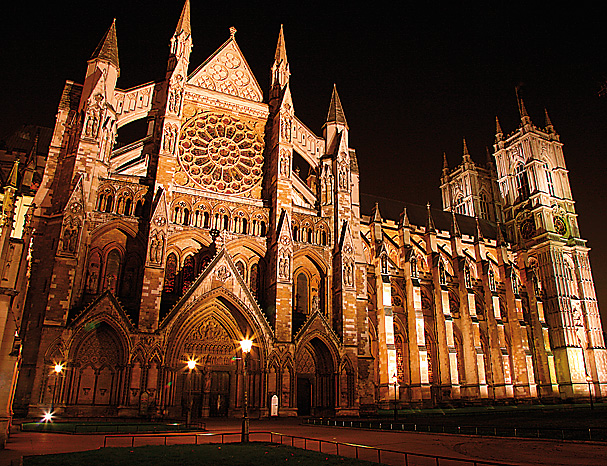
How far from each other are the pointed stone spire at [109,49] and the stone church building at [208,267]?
0.10m

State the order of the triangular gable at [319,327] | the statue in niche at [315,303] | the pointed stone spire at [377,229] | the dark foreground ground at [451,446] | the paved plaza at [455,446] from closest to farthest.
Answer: the dark foreground ground at [451,446], the paved plaza at [455,446], the triangular gable at [319,327], the statue in niche at [315,303], the pointed stone spire at [377,229]

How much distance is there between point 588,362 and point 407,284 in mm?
25881

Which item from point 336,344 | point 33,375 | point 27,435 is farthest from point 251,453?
point 336,344

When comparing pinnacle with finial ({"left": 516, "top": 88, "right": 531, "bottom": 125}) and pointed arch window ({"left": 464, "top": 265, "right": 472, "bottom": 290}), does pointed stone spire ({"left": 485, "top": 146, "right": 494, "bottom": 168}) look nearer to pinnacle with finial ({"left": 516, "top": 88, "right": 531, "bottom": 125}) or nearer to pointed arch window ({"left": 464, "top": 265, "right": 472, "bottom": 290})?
pinnacle with finial ({"left": 516, "top": 88, "right": 531, "bottom": 125})

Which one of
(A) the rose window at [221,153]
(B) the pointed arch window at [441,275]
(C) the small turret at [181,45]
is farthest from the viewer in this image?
(B) the pointed arch window at [441,275]

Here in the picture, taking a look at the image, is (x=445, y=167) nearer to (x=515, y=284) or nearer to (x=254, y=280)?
(x=515, y=284)

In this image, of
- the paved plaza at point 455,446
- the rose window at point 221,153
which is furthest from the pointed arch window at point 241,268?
the paved plaza at point 455,446

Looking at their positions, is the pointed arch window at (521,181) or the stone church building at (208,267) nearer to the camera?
the stone church building at (208,267)

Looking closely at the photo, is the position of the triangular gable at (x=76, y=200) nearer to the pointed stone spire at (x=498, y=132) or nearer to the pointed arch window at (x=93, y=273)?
the pointed arch window at (x=93, y=273)

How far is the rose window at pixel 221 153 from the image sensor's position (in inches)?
1169

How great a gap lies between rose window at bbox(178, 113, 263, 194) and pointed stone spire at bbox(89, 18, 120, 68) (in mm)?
5729

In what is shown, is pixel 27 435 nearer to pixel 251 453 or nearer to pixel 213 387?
pixel 251 453

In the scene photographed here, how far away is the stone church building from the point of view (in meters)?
22.8

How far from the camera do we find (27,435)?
15359 millimetres
